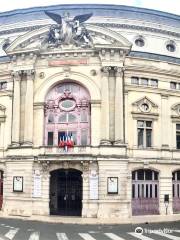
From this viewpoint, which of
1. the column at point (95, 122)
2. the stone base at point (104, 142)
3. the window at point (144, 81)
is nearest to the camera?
the stone base at point (104, 142)

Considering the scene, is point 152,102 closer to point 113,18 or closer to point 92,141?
point 92,141

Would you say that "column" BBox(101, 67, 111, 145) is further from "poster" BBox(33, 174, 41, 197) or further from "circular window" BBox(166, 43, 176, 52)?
"circular window" BBox(166, 43, 176, 52)

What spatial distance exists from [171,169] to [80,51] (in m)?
14.3

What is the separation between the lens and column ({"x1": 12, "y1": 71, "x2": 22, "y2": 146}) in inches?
1652

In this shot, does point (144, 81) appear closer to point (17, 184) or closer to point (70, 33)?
point (70, 33)

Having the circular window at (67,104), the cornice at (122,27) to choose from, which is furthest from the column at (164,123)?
the cornice at (122,27)

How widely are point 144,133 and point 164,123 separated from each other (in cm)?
230

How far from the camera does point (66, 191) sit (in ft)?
138

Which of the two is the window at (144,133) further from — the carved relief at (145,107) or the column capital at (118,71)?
the column capital at (118,71)

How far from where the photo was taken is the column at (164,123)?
43.1 m

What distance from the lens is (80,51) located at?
137 ft

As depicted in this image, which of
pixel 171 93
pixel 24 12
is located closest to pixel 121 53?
pixel 171 93

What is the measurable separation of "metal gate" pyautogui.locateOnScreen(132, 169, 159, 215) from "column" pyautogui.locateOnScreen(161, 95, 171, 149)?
3.19m

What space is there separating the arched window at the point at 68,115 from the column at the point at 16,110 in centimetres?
267
